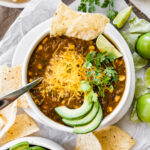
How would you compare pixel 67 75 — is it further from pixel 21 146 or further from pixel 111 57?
pixel 21 146

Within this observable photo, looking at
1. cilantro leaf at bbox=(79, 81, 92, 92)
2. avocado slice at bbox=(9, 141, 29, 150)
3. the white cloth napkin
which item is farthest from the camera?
the white cloth napkin

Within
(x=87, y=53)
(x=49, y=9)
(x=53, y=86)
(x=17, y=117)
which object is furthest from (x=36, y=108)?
(x=49, y=9)

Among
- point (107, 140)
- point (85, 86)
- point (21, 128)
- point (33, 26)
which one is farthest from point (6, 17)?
point (107, 140)

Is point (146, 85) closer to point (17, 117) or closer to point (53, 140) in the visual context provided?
point (53, 140)

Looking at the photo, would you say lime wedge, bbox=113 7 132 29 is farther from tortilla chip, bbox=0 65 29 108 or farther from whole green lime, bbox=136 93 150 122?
tortilla chip, bbox=0 65 29 108

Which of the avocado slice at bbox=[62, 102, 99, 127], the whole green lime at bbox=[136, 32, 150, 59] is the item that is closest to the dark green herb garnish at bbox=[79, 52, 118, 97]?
the avocado slice at bbox=[62, 102, 99, 127]

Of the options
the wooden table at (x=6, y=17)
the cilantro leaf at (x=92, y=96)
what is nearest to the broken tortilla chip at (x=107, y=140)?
the cilantro leaf at (x=92, y=96)

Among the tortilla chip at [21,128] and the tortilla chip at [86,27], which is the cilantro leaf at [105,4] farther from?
the tortilla chip at [21,128]
